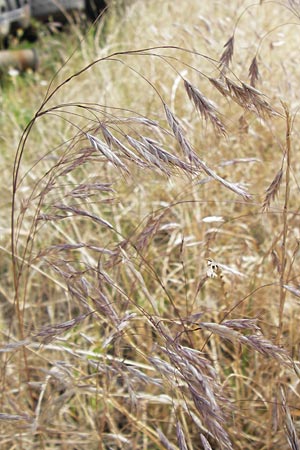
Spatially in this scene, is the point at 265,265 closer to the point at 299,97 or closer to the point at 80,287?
the point at 299,97

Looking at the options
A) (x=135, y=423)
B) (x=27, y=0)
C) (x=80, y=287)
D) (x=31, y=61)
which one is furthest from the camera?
(x=27, y=0)

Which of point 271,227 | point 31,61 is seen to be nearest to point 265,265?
point 271,227

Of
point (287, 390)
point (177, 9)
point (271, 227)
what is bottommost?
point (287, 390)

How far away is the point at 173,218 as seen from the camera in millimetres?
2064

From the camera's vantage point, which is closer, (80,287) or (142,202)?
(80,287)

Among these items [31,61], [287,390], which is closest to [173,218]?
[287,390]

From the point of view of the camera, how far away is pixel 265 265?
1945mm

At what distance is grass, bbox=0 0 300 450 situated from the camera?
1.01m

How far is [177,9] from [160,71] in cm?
147

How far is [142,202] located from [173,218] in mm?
215

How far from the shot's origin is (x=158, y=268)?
2.07 m

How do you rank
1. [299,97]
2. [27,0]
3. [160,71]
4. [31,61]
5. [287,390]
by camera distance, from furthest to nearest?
[27,0], [31,61], [160,71], [299,97], [287,390]

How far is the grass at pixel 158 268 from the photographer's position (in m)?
1.01

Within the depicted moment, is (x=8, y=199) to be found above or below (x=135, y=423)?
above
